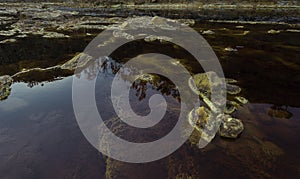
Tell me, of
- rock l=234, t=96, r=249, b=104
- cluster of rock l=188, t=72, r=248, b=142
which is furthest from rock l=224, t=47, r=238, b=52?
rock l=234, t=96, r=249, b=104

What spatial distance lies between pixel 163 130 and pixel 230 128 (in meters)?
2.00

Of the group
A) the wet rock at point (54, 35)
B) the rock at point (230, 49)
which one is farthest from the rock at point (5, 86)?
the rock at point (230, 49)

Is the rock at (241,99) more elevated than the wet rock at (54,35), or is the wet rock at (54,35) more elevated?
the wet rock at (54,35)

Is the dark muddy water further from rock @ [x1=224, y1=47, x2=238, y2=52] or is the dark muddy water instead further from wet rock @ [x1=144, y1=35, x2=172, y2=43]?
wet rock @ [x1=144, y1=35, x2=172, y2=43]

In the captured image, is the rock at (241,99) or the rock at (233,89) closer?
the rock at (241,99)

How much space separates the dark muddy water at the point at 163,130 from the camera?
5.79 metres

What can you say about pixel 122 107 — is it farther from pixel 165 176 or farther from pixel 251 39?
pixel 251 39

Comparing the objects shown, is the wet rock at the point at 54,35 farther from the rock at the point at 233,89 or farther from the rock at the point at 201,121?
the rock at the point at 201,121

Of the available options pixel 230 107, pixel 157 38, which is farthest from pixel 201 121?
pixel 157 38

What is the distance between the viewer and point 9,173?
581 centimetres

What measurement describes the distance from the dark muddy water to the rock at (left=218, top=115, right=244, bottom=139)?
20 centimetres

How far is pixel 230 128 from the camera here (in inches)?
275

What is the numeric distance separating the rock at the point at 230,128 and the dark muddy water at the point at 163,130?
20cm

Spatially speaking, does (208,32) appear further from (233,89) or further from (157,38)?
(233,89)
